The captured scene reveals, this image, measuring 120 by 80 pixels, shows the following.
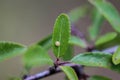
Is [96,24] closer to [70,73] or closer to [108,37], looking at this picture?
[108,37]

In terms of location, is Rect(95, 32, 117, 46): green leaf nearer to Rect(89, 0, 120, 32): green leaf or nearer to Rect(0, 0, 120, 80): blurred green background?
Rect(89, 0, 120, 32): green leaf

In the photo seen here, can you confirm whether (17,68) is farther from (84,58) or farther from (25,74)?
(84,58)

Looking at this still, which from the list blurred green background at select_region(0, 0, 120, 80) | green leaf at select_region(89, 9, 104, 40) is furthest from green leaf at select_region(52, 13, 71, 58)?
blurred green background at select_region(0, 0, 120, 80)

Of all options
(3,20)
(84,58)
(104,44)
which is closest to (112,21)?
(104,44)

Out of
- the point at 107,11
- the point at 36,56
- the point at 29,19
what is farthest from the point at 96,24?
the point at 29,19

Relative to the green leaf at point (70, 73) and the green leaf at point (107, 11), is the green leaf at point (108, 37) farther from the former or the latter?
the green leaf at point (70, 73)

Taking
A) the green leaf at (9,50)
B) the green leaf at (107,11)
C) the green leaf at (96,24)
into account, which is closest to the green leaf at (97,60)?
the green leaf at (9,50)
